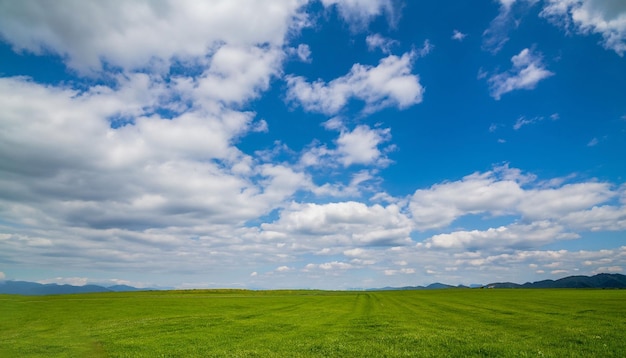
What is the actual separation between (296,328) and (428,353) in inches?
732

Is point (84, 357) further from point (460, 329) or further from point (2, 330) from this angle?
point (460, 329)

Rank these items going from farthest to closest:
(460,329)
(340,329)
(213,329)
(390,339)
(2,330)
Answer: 1. (2,330)
2. (213,329)
3. (340,329)
4. (460,329)
5. (390,339)

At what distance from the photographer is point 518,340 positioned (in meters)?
24.6

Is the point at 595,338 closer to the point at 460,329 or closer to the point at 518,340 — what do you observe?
the point at 518,340

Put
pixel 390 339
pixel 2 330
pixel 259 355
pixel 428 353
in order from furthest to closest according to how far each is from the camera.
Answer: pixel 2 330 < pixel 390 339 < pixel 259 355 < pixel 428 353

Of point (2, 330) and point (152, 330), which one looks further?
A: point (2, 330)

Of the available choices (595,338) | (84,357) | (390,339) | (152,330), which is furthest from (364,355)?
(152,330)

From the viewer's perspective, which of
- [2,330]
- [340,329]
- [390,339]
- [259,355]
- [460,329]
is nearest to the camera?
[259,355]

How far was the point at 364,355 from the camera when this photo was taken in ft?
71.8

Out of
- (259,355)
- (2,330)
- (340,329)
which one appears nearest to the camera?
(259,355)

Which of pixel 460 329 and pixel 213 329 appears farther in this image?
pixel 213 329

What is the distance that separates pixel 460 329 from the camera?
31609 millimetres

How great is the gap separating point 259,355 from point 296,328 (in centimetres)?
1428

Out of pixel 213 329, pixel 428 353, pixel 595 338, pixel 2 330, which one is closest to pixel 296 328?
pixel 213 329
